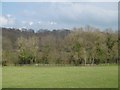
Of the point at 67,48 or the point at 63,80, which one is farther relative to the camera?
the point at 67,48

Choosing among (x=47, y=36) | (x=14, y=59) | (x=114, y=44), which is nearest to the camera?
(x=14, y=59)

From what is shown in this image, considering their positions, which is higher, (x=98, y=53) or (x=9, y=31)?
(x=9, y=31)

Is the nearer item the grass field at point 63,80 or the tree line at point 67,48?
the grass field at point 63,80

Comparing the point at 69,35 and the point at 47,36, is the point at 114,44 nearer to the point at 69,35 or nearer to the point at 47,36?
the point at 69,35

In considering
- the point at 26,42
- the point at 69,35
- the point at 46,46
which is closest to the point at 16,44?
the point at 26,42

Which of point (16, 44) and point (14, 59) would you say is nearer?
point (14, 59)

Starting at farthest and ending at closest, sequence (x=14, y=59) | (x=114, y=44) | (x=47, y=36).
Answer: (x=47, y=36), (x=114, y=44), (x=14, y=59)

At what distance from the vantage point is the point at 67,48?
6381 cm

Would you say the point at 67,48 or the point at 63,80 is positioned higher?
the point at 67,48

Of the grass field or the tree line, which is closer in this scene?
the grass field

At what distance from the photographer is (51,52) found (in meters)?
62.8

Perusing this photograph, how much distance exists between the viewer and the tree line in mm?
62000

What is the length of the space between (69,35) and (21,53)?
11673mm

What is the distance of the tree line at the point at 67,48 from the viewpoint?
203ft
